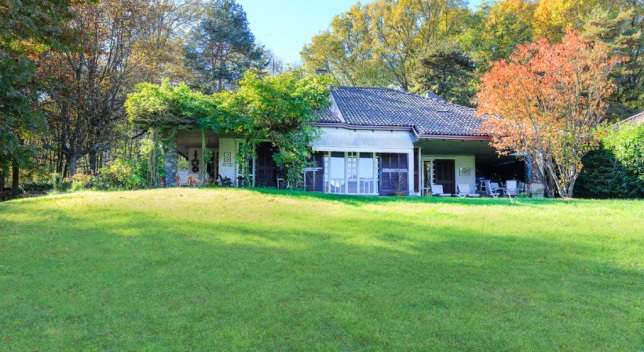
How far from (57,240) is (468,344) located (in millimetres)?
6937

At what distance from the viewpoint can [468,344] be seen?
10.4 ft

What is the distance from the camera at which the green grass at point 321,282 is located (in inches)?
130

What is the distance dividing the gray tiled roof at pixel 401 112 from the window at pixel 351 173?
5.02 feet

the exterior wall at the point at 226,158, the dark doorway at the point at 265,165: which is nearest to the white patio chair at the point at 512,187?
the dark doorway at the point at 265,165

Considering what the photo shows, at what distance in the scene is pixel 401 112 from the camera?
18.4 metres

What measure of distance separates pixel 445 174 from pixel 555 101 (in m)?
7.41

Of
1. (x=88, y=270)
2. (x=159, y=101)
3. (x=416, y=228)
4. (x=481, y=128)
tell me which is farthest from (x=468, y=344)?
(x=481, y=128)

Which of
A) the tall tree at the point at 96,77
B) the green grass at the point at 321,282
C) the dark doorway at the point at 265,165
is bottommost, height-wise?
the green grass at the point at 321,282

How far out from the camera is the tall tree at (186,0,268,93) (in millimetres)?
28656

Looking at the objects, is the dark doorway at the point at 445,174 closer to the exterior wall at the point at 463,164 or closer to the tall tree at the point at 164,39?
the exterior wall at the point at 463,164

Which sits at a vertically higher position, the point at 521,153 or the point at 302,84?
the point at 302,84

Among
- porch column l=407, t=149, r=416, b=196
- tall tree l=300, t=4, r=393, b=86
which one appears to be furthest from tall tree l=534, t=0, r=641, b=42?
porch column l=407, t=149, r=416, b=196

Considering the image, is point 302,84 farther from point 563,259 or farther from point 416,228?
point 563,259

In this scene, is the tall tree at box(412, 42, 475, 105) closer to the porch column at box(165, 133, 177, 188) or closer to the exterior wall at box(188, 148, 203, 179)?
the exterior wall at box(188, 148, 203, 179)
